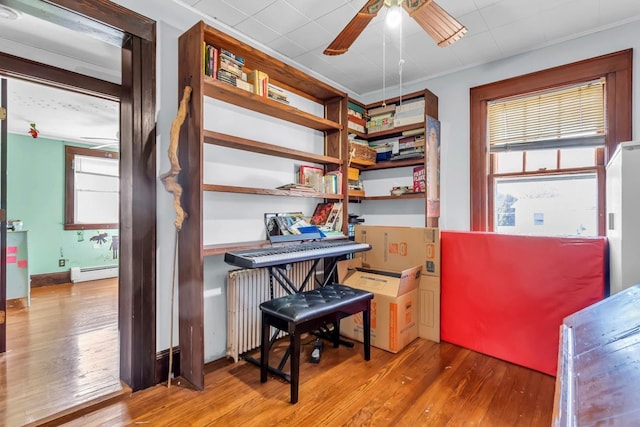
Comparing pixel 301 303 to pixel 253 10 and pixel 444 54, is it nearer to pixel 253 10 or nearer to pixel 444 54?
pixel 253 10

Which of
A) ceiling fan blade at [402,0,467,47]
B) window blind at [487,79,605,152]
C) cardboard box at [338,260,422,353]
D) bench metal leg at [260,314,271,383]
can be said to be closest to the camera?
ceiling fan blade at [402,0,467,47]

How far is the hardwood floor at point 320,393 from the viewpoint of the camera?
1712 mm

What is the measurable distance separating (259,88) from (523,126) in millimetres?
2409

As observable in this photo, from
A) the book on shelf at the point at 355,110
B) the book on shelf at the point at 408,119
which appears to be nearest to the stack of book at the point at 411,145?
the book on shelf at the point at 408,119

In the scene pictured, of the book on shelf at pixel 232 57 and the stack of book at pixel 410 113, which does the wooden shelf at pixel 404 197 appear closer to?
the stack of book at pixel 410 113

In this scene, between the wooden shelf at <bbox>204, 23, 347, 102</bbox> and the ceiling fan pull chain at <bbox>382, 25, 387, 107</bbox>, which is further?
the ceiling fan pull chain at <bbox>382, 25, 387, 107</bbox>

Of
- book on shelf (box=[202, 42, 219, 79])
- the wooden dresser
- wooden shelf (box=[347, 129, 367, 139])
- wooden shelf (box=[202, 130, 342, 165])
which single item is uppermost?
book on shelf (box=[202, 42, 219, 79])

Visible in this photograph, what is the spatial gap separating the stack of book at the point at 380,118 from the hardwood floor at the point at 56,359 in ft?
10.5

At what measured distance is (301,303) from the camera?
6.73 feet

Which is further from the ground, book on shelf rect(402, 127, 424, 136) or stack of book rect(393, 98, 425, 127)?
stack of book rect(393, 98, 425, 127)

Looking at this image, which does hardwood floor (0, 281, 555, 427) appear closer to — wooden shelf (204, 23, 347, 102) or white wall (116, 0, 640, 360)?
white wall (116, 0, 640, 360)

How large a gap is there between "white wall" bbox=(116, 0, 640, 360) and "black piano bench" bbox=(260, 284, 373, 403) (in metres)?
0.56

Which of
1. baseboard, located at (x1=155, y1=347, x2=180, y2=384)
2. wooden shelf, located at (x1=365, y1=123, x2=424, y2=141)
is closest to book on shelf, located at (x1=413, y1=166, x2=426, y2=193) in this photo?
wooden shelf, located at (x1=365, y1=123, x2=424, y2=141)

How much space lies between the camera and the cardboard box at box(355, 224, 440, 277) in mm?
2693
